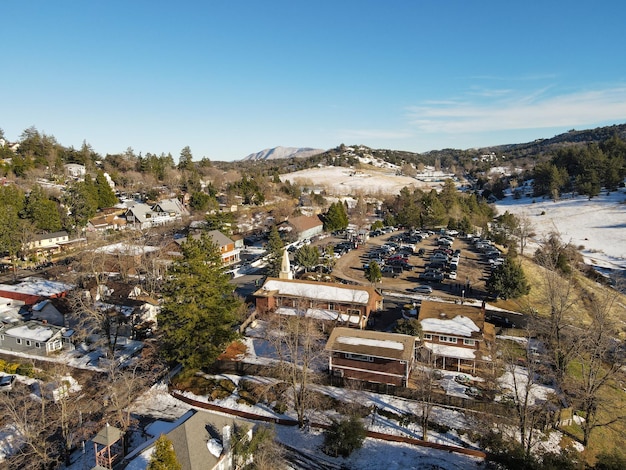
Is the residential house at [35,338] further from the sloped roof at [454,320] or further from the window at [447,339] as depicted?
the window at [447,339]

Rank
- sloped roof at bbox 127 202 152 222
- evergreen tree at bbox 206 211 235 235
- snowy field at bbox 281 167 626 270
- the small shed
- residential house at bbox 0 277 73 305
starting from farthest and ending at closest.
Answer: sloped roof at bbox 127 202 152 222, snowy field at bbox 281 167 626 270, evergreen tree at bbox 206 211 235 235, residential house at bbox 0 277 73 305, the small shed

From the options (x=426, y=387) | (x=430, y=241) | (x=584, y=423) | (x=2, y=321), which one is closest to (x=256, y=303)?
(x=426, y=387)

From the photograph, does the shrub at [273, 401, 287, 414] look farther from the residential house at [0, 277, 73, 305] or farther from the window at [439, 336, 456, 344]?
the residential house at [0, 277, 73, 305]

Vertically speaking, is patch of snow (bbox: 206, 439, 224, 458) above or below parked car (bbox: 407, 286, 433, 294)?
above

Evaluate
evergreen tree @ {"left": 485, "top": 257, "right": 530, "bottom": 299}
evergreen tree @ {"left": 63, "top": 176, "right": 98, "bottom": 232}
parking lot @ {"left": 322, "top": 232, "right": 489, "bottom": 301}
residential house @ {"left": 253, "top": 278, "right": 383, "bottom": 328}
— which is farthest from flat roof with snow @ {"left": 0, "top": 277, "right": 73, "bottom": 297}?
evergreen tree @ {"left": 485, "top": 257, "right": 530, "bottom": 299}

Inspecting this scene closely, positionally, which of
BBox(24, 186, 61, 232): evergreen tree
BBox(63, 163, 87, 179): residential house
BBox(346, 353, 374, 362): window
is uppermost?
BBox(63, 163, 87, 179): residential house

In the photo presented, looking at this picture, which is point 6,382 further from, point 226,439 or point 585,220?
point 585,220

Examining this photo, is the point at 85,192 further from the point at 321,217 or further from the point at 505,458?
the point at 505,458

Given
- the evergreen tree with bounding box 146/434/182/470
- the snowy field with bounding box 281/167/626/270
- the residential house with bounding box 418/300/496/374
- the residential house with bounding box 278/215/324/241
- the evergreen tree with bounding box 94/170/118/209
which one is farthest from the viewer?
the evergreen tree with bounding box 94/170/118/209
